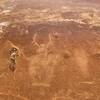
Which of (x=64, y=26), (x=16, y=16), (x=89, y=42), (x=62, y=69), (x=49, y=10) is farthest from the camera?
(x=49, y=10)

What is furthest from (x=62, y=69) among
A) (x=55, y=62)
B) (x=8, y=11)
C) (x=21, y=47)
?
(x=8, y=11)

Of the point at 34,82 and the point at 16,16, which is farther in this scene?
the point at 16,16

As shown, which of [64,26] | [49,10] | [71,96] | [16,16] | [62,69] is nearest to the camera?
[71,96]

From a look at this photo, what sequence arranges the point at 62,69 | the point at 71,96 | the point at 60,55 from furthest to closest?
the point at 60,55 → the point at 62,69 → the point at 71,96

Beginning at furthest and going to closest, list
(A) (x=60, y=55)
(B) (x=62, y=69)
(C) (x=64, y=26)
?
1. (C) (x=64, y=26)
2. (A) (x=60, y=55)
3. (B) (x=62, y=69)

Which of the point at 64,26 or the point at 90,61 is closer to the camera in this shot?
the point at 90,61

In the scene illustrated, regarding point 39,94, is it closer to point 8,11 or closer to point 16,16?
point 16,16

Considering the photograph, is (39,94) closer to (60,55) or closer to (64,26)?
(60,55)

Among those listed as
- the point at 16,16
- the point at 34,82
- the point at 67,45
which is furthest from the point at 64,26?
the point at 34,82
